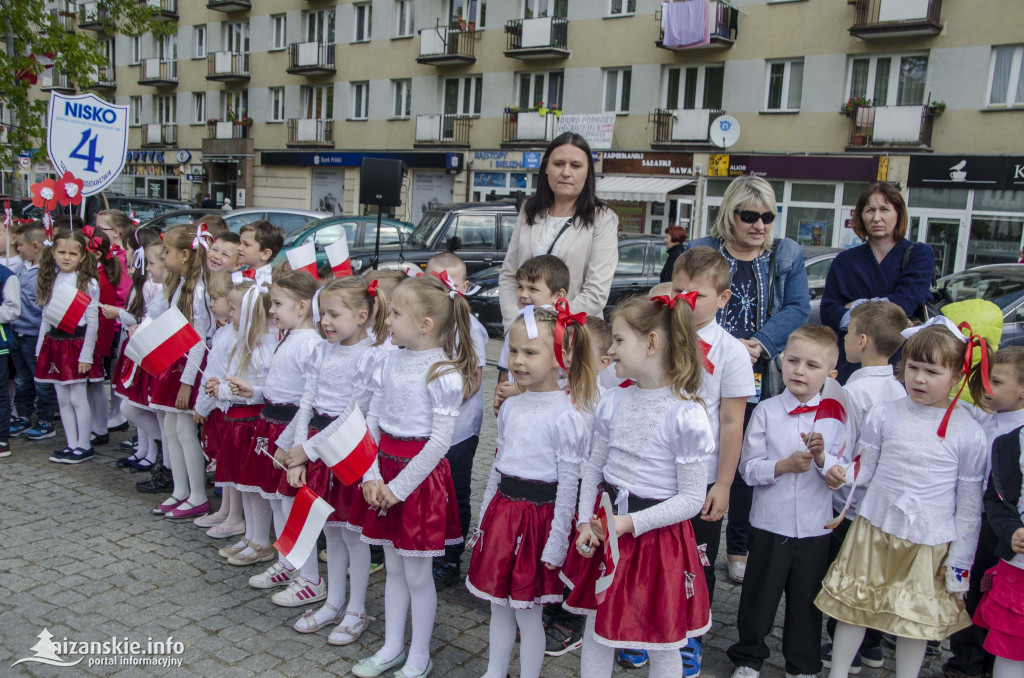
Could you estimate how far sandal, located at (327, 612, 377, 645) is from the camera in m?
3.45

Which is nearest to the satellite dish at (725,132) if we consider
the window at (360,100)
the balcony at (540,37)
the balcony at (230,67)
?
the balcony at (540,37)

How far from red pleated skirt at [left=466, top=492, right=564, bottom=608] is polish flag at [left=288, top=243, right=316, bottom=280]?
222cm

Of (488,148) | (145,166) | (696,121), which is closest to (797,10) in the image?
(696,121)

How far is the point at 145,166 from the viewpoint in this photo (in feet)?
128

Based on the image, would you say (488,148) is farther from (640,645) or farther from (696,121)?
(640,645)

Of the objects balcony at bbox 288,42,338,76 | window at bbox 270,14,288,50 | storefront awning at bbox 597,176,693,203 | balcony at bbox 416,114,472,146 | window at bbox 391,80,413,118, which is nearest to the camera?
storefront awning at bbox 597,176,693,203

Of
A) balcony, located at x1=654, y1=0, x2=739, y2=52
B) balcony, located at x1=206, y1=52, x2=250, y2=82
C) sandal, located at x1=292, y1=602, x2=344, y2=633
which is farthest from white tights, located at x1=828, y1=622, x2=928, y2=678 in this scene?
balcony, located at x1=206, y1=52, x2=250, y2=82

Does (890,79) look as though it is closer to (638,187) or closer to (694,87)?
(694,87)

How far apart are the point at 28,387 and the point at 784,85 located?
64.1 feet

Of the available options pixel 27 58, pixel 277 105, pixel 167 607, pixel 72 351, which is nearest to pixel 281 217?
pixel 27 58

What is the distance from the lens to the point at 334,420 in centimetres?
358

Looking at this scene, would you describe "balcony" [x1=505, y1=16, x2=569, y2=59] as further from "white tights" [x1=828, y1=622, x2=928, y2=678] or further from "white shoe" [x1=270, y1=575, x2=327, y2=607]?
"white tights" [x1=828, y1=622, x2=928, y2=678]

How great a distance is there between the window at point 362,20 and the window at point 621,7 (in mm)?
10402

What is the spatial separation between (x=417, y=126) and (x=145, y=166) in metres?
17.9
